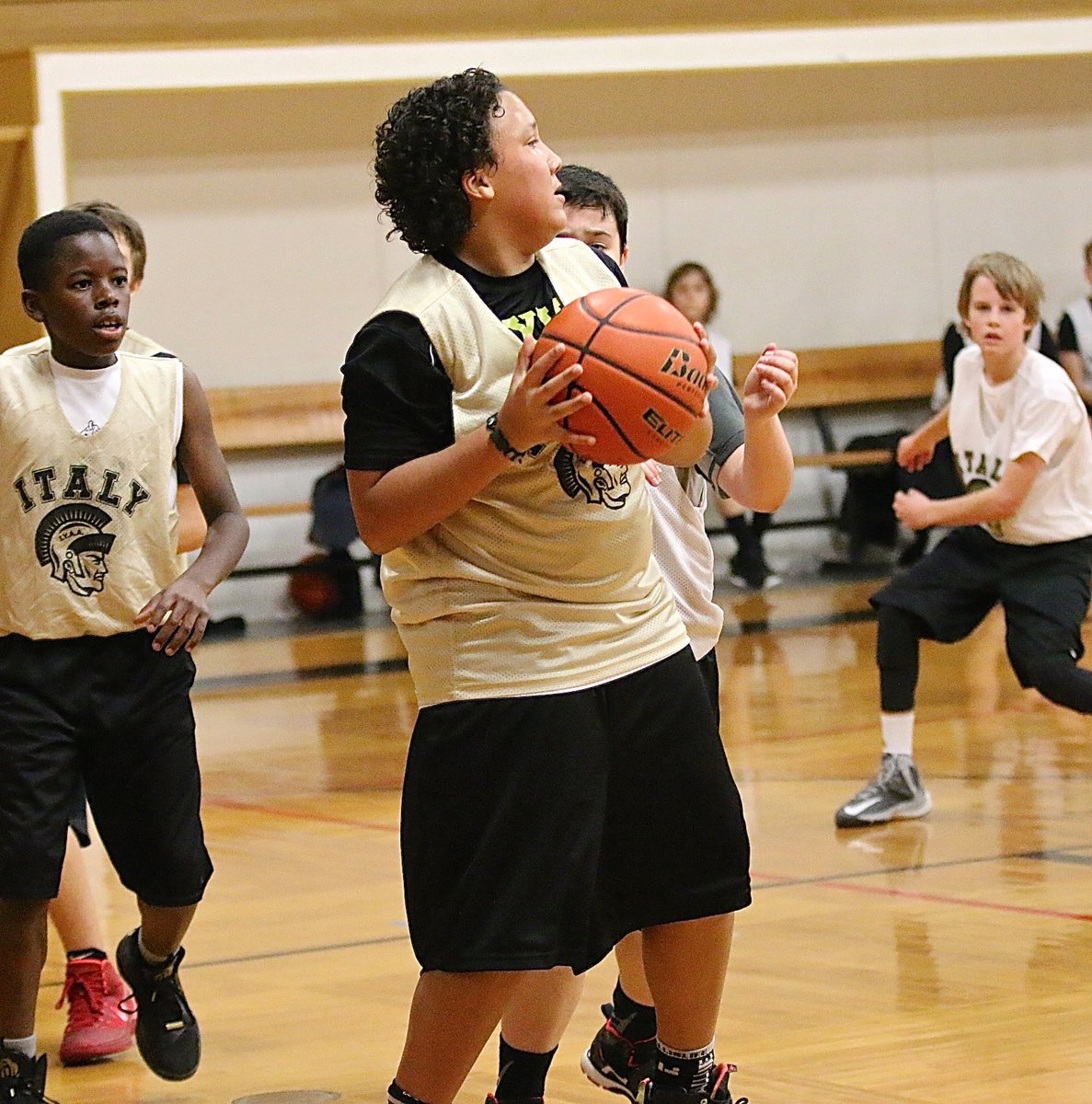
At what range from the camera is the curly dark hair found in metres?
2.32

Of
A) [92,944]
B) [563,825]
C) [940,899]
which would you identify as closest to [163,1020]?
[92,944]

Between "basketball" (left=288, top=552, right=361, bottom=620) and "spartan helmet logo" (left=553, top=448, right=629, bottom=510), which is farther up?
"spartan helmet logo" (left=553, top=448, right=629, bottom=510)

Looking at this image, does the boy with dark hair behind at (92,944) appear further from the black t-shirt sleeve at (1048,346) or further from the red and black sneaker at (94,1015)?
the black t-shirt sleeve at (1048,346)

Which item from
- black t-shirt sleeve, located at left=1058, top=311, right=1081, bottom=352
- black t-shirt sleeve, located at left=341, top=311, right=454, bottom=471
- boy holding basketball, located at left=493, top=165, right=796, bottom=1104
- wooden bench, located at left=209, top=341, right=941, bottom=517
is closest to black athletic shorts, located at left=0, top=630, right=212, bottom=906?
boy holding basketball, located at left=493, top=165, right=796, bottom=1104

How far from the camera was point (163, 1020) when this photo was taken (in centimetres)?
315

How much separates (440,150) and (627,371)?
0.37m

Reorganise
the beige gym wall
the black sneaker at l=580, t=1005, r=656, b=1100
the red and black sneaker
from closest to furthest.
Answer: the black sneaker at l=580, t=1005, r=656, b=1100 < the red and black sneaker < the beige gym wall

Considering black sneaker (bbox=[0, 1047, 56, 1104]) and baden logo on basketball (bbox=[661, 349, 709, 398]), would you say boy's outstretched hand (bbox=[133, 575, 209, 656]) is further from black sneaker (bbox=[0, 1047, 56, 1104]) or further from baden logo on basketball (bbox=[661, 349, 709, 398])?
baden logo on basketball (bbox=[661, 349, 709, 398])

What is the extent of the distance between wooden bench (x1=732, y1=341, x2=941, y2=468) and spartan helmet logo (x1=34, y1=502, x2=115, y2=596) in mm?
8542

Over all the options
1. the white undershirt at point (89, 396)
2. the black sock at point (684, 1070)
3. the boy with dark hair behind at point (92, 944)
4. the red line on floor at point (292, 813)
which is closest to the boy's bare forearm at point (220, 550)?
the white undershirt at point (89, 396)

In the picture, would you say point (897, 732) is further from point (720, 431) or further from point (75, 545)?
Result: point (75, 545)

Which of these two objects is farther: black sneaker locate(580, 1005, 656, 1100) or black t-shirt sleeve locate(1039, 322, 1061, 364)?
black t-shirt sleeve locate(1039, 322, 1061, 364)

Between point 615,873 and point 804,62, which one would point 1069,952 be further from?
point 804,62

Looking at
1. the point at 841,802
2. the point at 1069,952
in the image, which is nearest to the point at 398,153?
the point at 1069,952
